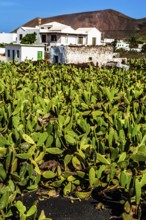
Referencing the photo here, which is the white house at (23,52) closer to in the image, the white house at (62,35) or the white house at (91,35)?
the white house at (62,35)

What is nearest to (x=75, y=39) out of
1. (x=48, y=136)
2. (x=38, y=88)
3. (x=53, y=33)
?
(x=53, y=33)

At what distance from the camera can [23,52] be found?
4269 centimetres

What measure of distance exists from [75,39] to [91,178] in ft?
198

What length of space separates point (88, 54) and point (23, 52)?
8.14m

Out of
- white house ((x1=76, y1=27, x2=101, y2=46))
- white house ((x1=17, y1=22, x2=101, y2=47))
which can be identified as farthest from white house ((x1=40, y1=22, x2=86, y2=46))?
white house ((x1=76, y1=27, x2=101, y2=46))

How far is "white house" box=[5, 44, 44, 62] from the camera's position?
4266 centimetres

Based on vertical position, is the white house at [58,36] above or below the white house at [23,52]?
above

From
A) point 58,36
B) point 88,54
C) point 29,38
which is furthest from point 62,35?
point 88,54

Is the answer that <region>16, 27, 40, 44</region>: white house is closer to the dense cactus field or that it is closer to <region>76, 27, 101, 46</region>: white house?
<region>76, 27, 101, 46</region>: white house

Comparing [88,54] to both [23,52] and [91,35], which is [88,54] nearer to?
[23,52]

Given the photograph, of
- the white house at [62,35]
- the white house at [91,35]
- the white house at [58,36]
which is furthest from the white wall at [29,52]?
the white house at [91,35]

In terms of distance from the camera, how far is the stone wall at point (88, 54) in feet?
123

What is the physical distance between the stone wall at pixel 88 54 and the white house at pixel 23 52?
21.9 feet

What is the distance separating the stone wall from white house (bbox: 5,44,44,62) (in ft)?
21.9
